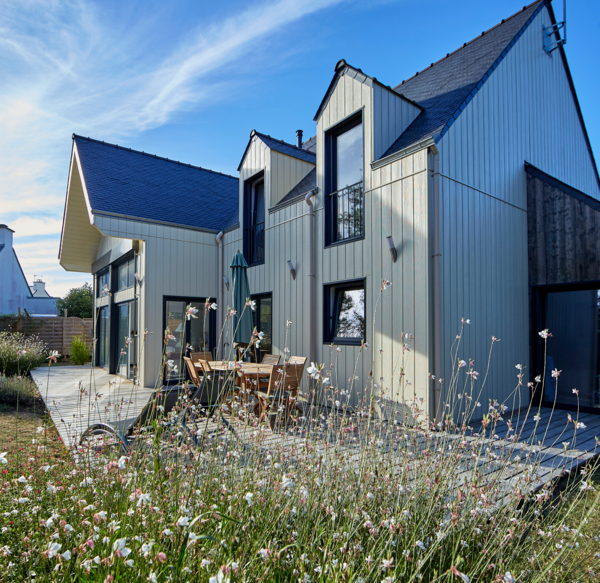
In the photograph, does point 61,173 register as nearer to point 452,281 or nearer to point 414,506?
point 452,281

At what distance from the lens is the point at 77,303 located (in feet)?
86.5

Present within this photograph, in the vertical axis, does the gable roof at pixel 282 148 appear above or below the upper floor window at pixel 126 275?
above

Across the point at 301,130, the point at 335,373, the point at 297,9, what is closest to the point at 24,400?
the point at 335,373

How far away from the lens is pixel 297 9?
262 inches

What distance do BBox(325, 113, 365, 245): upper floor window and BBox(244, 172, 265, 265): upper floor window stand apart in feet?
7.21

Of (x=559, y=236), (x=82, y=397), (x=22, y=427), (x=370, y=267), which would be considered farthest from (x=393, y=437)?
(x=82, y=397)

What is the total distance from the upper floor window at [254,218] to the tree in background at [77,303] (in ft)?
65.0

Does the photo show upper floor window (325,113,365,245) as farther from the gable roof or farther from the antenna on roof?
the antenna on roof

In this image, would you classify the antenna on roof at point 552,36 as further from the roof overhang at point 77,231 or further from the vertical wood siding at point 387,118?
the roof overhang at point 77,231

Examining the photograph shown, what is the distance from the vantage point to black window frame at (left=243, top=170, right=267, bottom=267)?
9062 millimetres

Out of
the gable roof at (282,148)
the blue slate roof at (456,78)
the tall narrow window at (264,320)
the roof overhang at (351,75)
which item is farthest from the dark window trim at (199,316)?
the blue slate roof at (456,78)

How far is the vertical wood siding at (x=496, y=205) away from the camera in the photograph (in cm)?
584

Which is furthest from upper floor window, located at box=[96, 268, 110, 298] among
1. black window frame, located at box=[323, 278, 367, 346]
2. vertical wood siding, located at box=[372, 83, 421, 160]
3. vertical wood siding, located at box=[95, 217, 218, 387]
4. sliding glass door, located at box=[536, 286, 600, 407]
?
sliding glass door, located at box=[536, 286, 600, 407]

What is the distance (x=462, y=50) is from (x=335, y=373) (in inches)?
286
